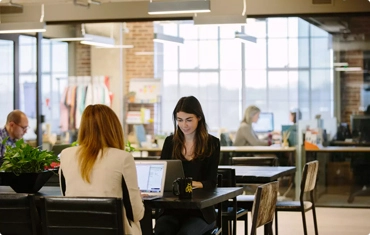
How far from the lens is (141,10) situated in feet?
33.3

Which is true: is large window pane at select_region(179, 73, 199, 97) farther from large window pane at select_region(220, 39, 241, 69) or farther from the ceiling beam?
the ceiling beam

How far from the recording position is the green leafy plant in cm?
500

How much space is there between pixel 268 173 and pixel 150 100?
5490mm

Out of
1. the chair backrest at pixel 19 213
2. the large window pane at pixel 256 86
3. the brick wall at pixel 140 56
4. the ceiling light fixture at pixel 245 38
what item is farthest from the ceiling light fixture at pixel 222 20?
the chair backrest at pixel 19 213

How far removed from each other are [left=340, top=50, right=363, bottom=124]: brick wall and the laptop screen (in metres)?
6.21

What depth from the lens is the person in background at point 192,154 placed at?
16.1 ft

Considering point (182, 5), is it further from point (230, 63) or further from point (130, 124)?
point (130, 124)

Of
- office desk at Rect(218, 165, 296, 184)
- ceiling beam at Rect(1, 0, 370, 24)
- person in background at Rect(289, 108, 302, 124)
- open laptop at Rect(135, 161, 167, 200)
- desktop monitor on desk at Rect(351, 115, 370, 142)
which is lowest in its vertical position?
office desk at Rect(218, 165, 296, 184)

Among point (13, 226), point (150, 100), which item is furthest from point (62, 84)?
point (13, 226)

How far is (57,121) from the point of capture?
1190 centimetres

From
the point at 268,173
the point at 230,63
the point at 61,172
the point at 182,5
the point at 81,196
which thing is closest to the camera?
the point at 81,196

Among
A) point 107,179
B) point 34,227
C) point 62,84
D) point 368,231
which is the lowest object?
point 368,231

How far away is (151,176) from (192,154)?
1.88 ft

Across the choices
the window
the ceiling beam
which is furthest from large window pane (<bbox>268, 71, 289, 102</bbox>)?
the ceiling beam
